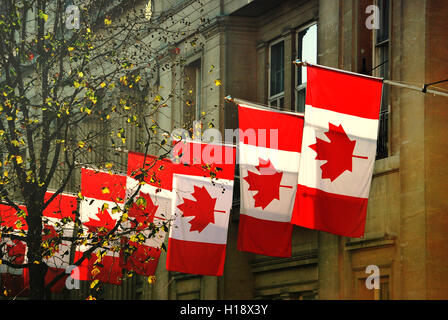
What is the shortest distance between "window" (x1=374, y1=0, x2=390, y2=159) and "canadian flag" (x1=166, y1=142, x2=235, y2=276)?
3.57m

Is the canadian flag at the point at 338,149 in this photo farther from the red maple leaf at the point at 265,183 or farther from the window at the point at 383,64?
the window at the point at 383,64

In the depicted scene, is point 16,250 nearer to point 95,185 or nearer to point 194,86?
point 95,185

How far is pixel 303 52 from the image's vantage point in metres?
24.7

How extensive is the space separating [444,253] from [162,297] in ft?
45.6

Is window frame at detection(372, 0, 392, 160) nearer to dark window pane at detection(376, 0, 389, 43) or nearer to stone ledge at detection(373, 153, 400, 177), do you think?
dark window pane at detection(376, 0, 389, 43)

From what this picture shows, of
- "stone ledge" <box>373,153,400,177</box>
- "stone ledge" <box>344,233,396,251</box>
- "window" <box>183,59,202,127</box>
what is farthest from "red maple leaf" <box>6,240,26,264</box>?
"stone ledge" <box>373,153,400,177</box>

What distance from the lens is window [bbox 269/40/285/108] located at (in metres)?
25.8

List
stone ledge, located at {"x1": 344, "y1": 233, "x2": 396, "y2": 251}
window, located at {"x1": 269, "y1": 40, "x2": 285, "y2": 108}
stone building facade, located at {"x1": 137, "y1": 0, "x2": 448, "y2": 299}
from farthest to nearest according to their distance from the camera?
window, located at {"x1": 269, "y1": 40, "x2": 285, "y2": 108}
stone ledge, located at {"x1": 344, "y1": 233, "x2": 396, "y2": 251}
stone building facade, located at {"x1": 137, "y1": 0, "x2": 448, "y2": 299}

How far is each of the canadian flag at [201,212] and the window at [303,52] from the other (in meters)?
3.72

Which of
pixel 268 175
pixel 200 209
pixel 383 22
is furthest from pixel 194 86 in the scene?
pixel 268 175

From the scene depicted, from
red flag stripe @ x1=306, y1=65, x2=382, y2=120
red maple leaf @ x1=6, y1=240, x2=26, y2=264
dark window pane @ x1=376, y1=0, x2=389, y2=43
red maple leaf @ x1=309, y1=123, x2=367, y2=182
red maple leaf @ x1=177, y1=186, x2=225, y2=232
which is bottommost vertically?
red maple leaf @ x1=6, y1=240, x2=26, y2=264
